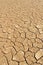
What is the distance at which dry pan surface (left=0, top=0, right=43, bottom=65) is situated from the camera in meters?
1.98

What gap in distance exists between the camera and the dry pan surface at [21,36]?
1.98 m

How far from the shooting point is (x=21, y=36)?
2.45m

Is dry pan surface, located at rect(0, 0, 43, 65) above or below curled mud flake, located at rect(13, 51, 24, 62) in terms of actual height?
below

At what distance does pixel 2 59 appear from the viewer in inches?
76.5

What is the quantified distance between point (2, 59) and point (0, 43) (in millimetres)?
386

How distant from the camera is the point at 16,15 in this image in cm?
332

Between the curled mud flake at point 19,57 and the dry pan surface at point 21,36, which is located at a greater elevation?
the curled mud flake at point 19,57

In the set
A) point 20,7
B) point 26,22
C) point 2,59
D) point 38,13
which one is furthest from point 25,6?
point 2,59

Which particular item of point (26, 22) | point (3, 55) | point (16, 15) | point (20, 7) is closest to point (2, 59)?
point (3, 55)

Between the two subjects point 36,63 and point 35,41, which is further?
point 35,41

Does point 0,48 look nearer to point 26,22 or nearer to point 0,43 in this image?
point 0,43

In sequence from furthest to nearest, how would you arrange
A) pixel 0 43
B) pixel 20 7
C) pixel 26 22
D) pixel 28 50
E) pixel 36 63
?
1. pixel 20 7
2. pixel 26 22
3. pixel 0 43
4. pixel 28 50
5. pixel 36 63

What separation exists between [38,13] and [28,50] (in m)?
1.50

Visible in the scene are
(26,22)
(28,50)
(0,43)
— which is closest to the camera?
(28,50)
